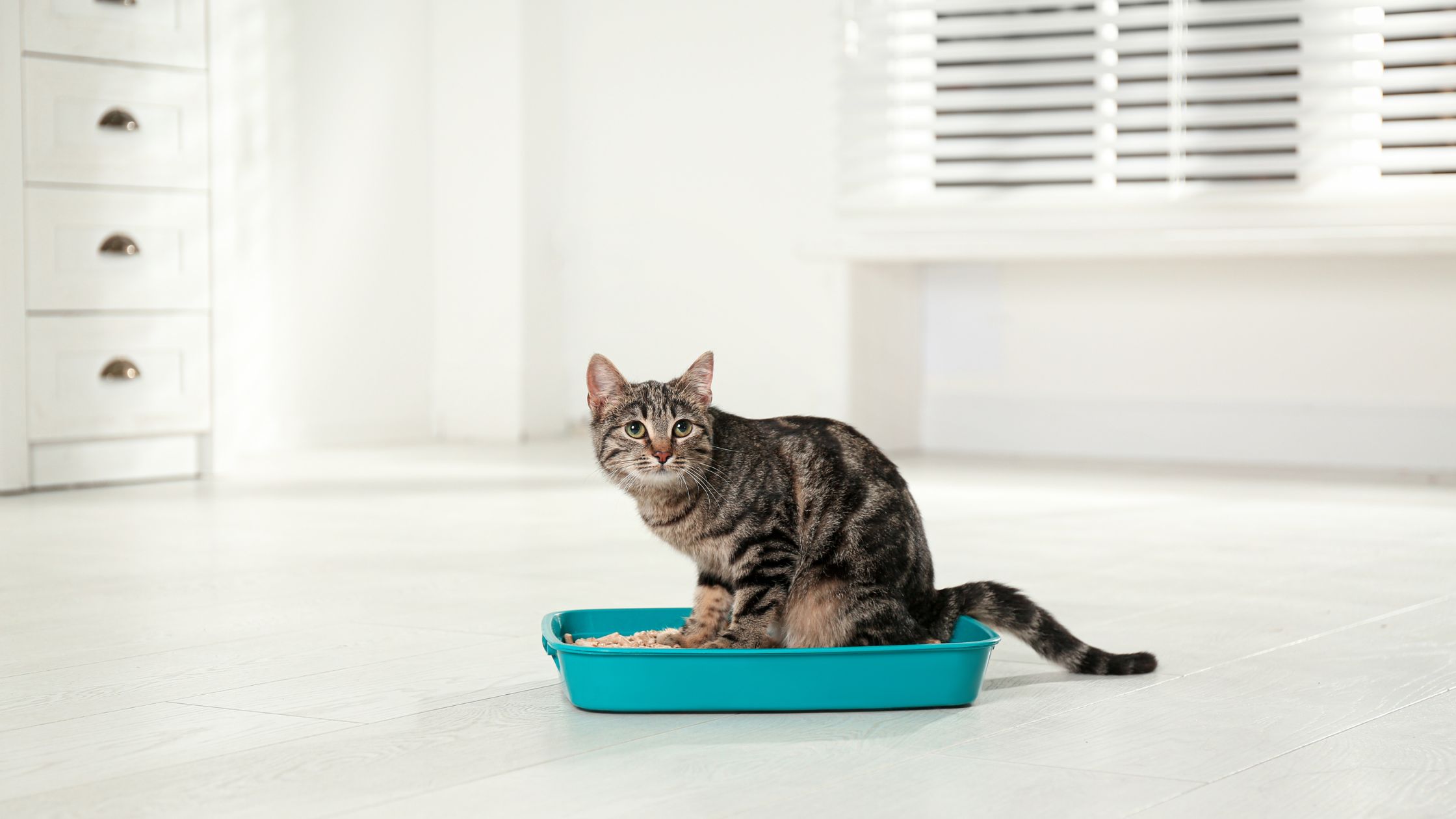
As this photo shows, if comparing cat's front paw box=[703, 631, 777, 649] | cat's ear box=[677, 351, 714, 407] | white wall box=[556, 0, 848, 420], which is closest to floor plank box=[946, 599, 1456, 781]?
cat's front paw box=[703, 631, 777, 649]

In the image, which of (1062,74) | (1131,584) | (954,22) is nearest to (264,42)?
(954,22)

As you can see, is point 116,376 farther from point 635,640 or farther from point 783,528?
point 783,528

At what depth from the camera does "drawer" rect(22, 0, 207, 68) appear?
407cm

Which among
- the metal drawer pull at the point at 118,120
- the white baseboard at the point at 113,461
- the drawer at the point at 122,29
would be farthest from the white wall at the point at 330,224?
the metal drawer pull at the point at 118,120

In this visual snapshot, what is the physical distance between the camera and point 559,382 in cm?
577

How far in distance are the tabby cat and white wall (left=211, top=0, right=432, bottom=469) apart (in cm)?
298

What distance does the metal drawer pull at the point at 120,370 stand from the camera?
168 inches

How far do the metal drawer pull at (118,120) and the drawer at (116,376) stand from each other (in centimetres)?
50

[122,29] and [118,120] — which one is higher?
[122,29]

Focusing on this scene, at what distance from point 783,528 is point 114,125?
296 cm

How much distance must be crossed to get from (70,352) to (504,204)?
1.76 m

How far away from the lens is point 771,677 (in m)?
1.83

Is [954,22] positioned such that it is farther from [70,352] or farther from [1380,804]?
[1380,804]

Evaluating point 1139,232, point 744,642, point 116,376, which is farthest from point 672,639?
point 1139,232
